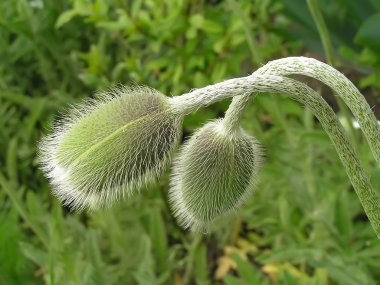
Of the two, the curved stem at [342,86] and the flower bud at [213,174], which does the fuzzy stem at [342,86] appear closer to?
the curved stem at [342,86]

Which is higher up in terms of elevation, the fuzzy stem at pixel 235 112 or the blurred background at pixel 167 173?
the fuzzy stem at pixel 235 112

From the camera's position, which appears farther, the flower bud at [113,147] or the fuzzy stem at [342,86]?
the flower bud at [113,147]

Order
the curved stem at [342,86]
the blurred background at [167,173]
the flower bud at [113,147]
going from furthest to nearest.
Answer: the blurred background at [167,173] < the flower bud at [113,147] < the curved stem at [342,86]

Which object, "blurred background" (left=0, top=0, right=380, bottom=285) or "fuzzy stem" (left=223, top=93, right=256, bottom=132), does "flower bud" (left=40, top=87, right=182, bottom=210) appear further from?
"blurred background" (left=0, top=0, right=380, bottom=285)

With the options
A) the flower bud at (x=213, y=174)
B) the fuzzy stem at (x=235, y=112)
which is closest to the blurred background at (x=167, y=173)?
the flower bud at (x=213, y=174)

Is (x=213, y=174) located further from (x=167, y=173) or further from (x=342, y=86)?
(x=167, y=173)

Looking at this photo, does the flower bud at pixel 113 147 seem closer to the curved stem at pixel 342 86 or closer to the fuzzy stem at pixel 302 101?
the fuzzy stem at pixel 302 101

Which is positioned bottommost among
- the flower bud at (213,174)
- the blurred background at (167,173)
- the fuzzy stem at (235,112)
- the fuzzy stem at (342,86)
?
the blurred background at (167,173)

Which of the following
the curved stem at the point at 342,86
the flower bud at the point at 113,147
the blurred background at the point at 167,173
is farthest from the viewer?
the blurred background at the point at 167,173
